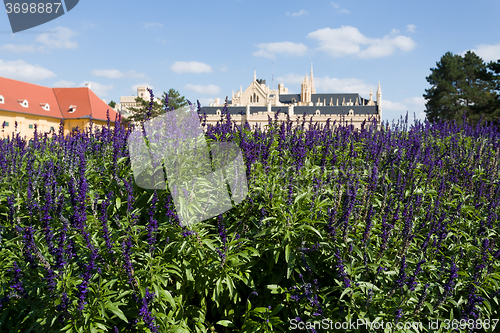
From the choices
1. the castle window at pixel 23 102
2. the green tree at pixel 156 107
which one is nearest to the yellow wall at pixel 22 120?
the castle window at pixel 23 102

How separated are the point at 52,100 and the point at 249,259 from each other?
185 feet

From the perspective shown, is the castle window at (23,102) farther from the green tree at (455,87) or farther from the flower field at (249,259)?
the green tree at (455,87)

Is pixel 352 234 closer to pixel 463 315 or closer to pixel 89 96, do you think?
pixel 463 315

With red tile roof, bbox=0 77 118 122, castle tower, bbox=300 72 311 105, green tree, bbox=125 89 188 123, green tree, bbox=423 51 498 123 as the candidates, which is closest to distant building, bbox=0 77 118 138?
red tile roof, bbox=0 77 118 122

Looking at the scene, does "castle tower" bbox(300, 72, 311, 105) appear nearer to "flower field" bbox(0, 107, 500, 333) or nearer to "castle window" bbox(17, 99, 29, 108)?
"castle window" bbox(17, 99, 29, 108)

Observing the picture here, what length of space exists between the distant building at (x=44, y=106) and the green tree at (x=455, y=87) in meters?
45.2

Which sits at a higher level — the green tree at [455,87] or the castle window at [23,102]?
the green tree at [455,87]

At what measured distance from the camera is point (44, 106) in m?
47.4

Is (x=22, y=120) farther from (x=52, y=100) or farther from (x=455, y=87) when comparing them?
(x=455, y=87)

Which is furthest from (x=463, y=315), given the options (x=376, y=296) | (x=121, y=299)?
(x=121, y=299)

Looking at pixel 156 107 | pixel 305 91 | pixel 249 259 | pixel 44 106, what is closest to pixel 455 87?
pixel 156 107

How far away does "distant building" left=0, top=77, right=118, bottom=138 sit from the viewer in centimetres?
4206

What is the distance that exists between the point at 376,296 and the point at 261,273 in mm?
1351

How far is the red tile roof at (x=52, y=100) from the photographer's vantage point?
43.0m
